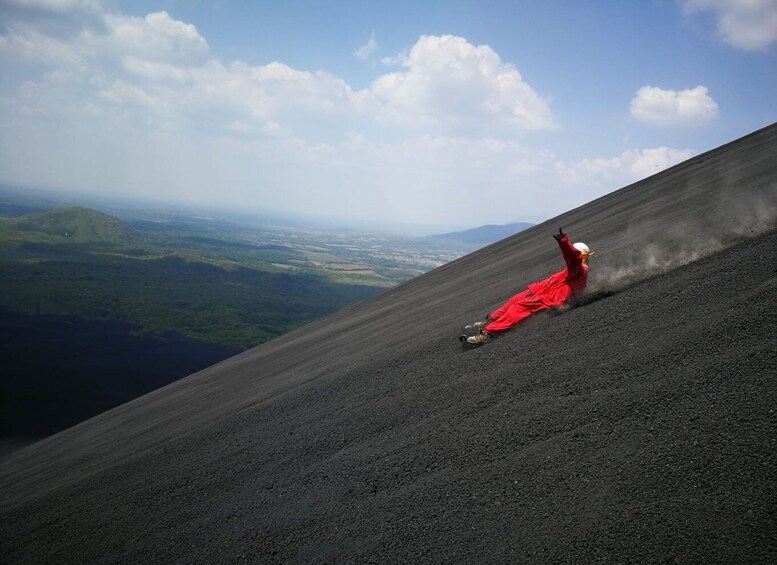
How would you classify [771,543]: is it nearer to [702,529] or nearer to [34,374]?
[702,529]

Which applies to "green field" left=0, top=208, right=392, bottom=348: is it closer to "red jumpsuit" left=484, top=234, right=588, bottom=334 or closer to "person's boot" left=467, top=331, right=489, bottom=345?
"person's boot" left=467, top=331, right=489, bottom=345

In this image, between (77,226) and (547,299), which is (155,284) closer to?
(77,226)

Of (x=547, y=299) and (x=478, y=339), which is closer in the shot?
(x=478, y=339)

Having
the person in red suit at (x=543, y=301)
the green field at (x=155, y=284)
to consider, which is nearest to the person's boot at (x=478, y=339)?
the person in red suit at (x=543, y=301)

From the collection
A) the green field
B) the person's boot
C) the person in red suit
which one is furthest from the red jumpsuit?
the green field

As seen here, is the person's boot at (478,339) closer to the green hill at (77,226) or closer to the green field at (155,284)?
the green field at (155,284)

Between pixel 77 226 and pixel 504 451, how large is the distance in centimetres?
13946

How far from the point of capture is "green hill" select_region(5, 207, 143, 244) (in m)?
104

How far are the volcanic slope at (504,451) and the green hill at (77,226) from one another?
113906 millimetres

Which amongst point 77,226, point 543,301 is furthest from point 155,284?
point 543,301

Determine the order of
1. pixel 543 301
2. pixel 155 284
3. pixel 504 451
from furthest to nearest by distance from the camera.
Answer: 1. pixel 155 284
2. pixel 543 301
3. pixel 504 451

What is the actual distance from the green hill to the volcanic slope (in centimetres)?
11391

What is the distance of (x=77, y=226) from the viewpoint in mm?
113875

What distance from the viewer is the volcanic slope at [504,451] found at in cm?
313
